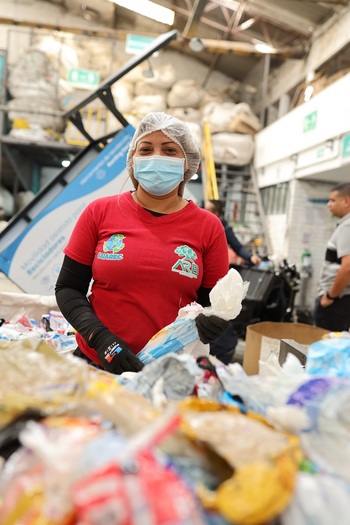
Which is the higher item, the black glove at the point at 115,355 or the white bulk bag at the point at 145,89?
the white bulk bag at the point at 145,89

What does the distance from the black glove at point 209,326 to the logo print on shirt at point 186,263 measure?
0.19 m

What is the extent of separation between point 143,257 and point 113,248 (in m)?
0.11

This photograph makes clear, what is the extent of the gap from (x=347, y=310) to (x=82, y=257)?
2464 mm

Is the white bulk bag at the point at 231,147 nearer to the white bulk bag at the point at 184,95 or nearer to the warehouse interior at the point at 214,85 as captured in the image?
the warehouse interior at the point at 214,85

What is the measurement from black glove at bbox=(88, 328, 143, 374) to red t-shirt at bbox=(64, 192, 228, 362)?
125mm

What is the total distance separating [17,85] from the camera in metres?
8.98

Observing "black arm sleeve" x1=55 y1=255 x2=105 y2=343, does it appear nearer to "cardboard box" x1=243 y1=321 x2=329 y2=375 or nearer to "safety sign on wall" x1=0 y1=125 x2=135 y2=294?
"cardboard box" x1=243 y1=321 x2=329 y2=375

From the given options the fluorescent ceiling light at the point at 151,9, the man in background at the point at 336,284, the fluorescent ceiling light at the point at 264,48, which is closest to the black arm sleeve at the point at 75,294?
the man in background at the point at 336,284

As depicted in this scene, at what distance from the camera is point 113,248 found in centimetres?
142

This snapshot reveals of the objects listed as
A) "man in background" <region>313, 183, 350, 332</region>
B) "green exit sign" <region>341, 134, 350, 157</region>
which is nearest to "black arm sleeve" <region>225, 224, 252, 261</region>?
"man in background" <region>313, 183, 350, 332</region>

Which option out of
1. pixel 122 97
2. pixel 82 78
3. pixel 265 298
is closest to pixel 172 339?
pixel 265 298

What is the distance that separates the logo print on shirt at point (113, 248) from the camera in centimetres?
141

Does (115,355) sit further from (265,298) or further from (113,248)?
(265,298)

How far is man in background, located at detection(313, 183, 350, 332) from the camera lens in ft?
10.2
